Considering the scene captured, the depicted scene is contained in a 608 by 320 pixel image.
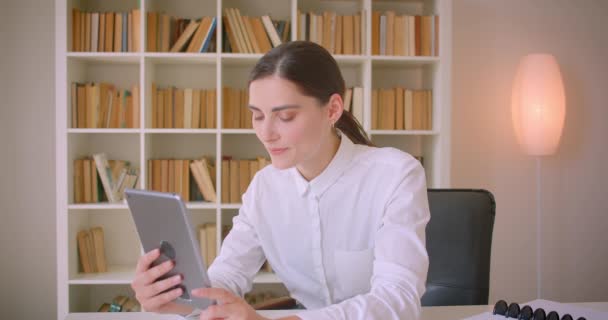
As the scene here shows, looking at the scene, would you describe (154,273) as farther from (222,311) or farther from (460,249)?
(460,249)

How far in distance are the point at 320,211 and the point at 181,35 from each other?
185 centimetres

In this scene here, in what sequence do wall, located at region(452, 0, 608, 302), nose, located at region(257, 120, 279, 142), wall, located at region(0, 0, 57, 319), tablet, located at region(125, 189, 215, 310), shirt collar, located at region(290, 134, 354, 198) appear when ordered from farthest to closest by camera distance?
1. wall, located at region(452, 0, 608, 302)
2. wall, located at region(0, 0, 57, 319)
3. shirt collar, located at region(290, 134, 354, 198)
4. nose, located at region(257, 120, 279, 142)
5. tablet, located at region(125, 189, 215, 310)

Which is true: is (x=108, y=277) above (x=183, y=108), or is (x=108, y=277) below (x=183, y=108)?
below

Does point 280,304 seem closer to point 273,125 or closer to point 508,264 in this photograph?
point 273,125

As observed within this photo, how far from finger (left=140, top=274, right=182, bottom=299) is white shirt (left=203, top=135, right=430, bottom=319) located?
1.07 feet

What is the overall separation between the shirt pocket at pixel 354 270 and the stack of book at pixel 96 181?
192 cm

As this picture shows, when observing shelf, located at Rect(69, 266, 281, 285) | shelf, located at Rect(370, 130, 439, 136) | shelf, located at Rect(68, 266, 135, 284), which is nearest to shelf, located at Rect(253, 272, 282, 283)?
shelf, located at Rect(69, 266, 281, 285)

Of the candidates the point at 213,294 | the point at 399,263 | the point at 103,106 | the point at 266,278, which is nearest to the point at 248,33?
the point at 103,106

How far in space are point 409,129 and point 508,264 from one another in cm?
121

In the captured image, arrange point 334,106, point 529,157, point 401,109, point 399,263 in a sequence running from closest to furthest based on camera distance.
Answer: point 399,263 < point 334,106 < point 401,109 < point 529,157

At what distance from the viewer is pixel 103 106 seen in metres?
3.18

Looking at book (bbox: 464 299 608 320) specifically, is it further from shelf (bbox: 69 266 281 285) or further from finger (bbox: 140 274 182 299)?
shelf (bbox: 69 266 281 285)

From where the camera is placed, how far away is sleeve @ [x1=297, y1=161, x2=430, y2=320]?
119 centimetres

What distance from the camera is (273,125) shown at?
1.43m
